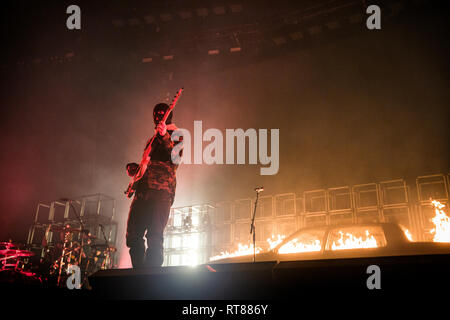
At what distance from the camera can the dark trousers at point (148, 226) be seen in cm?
332

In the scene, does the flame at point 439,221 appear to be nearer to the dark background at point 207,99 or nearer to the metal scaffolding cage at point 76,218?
the dark background at point 207,99

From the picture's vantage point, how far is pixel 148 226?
3414mm

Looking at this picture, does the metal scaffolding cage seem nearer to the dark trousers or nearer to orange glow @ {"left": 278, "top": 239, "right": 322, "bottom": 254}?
orange glow @ {"left": 278, "top": 239, "right": 322, "bottom": 254}

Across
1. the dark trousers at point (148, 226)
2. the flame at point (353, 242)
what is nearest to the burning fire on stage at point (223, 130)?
the flame at point (353, 242)

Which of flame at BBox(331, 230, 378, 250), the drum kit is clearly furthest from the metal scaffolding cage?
flame at BBox(331, 230, 378, 250)

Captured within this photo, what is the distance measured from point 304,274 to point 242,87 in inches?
459

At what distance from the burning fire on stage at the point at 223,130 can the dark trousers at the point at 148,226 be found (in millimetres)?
2837

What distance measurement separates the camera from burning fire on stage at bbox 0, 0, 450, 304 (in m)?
9.29

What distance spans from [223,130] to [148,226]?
33.7 ft

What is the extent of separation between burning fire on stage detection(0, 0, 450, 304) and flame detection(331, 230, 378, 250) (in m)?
0.02

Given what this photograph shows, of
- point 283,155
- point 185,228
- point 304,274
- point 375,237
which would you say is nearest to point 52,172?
point 185,228

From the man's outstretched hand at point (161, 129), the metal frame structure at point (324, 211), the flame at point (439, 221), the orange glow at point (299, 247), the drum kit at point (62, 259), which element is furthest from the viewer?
the metal frame structure at point (324, 211)
